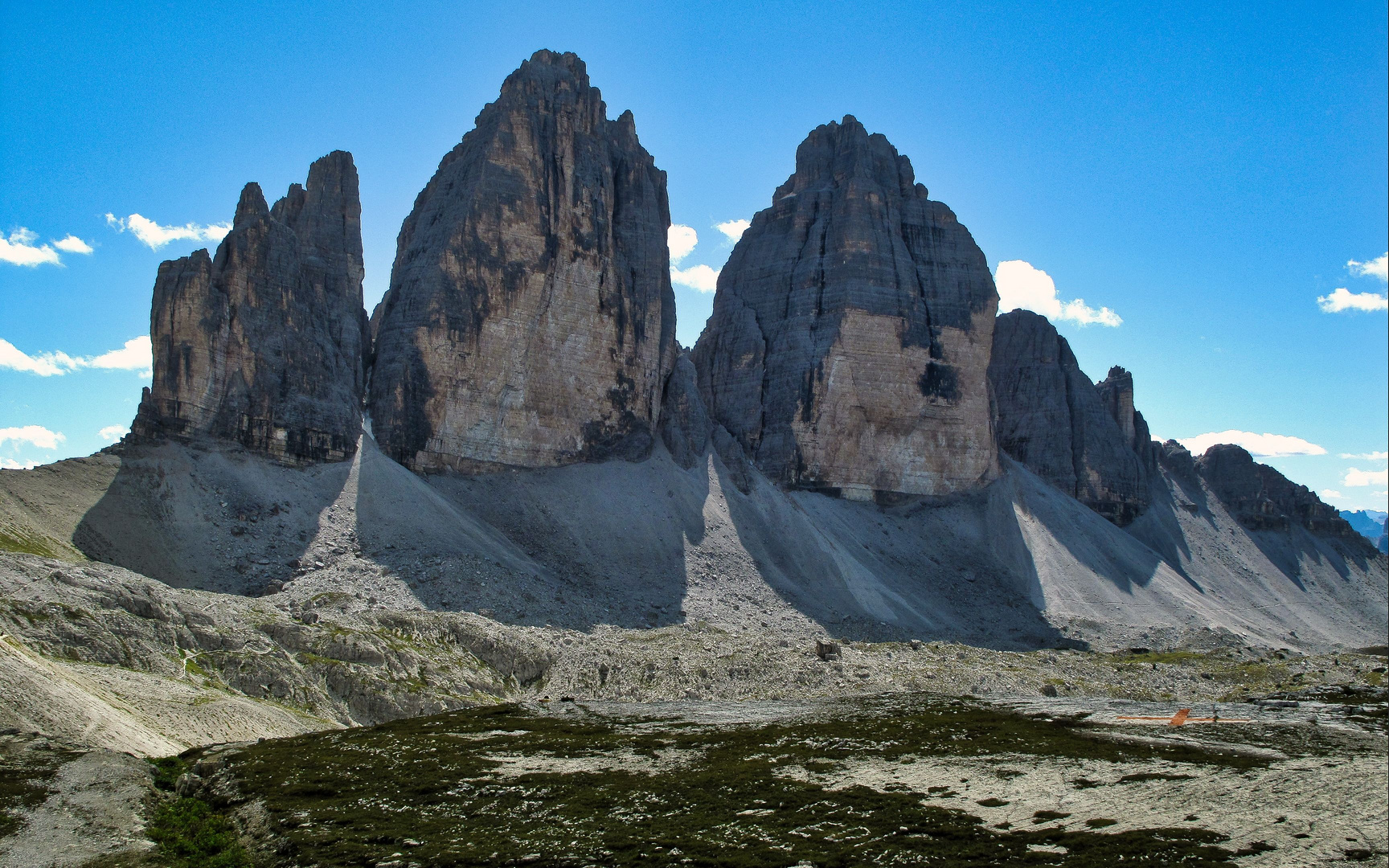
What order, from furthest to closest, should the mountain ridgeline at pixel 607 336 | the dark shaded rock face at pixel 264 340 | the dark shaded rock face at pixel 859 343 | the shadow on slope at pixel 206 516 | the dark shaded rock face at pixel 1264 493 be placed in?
1. the dark shaded rock face at pixel 1264 493
2. the dark shaded rock face at pixel 859 343
3. the mountain ridgeline at pixel 607 336
4. the dark shaded rock face at pixel 264 340
5. the shadow on slope at pixel 206 516

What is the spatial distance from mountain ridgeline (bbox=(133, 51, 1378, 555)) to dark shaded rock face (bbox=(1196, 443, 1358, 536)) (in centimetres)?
2069

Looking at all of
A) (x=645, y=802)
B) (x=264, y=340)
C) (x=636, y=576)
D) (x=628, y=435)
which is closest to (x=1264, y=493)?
(x=628, y=435)

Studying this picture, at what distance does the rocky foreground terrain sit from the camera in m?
24.2

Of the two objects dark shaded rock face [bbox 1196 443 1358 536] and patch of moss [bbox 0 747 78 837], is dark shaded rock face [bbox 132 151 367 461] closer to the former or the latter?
patch of moss [bbox 0 747 78 837]

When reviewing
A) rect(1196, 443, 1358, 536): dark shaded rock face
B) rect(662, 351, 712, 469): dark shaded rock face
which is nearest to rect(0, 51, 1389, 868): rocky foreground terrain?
rect(662, 351, 712, 469): dark shaded rock face

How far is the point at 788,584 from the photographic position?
71.4 meters

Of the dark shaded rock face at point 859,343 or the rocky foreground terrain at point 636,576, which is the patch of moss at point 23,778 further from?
Answer: the dark shaded rock face at point 859,343

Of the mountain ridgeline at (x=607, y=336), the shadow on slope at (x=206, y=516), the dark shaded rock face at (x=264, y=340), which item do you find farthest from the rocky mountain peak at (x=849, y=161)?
the shadow on slope at (x=206, y=516)

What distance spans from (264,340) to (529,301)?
1911 centimetres

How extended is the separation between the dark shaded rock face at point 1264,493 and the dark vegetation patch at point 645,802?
113m

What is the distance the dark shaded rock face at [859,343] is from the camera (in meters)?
94.8

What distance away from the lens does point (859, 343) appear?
9569 centimetres

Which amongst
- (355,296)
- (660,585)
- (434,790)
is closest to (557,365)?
(355,296)

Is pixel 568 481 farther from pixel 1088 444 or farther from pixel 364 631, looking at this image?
pixel 1088 444
